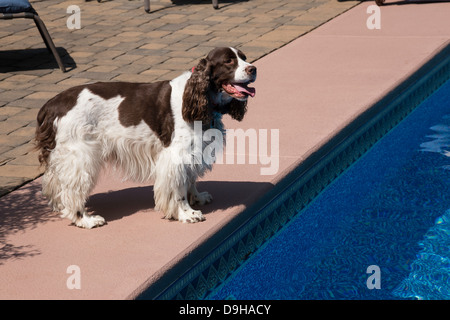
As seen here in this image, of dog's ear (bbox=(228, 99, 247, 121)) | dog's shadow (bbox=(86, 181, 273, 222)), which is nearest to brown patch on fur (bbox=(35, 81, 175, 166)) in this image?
dog's ear (bbox=(228, 99, 247, 121))

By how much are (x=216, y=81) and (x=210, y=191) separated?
3.45 ft

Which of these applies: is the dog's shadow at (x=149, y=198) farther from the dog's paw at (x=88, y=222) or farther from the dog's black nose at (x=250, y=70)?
the dog's black nose at (x=250, y=70)

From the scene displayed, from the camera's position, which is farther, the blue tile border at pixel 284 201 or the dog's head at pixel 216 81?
the dog's head at pixel 216 81

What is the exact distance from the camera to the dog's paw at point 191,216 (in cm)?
497

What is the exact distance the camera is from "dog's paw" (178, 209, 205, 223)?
4.97 metres

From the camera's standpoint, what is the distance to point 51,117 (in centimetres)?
485

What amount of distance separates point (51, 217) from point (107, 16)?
260 inches

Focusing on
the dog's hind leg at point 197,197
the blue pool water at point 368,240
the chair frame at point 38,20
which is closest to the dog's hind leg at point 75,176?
the dog's hind leg at point 197,197

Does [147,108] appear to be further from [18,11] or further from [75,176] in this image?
[18,11]

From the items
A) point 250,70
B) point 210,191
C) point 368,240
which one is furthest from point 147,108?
point 368,240

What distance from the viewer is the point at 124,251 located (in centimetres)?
461

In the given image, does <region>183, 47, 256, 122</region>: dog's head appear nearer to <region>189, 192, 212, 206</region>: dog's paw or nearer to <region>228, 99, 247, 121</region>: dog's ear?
<region>228, 99, 247, 121</region>: dog's ear

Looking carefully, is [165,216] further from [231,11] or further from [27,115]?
[231,11]

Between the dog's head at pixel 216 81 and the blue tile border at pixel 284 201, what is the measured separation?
76cm
